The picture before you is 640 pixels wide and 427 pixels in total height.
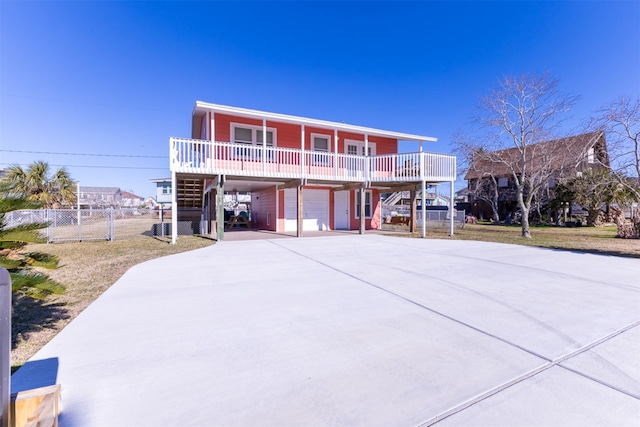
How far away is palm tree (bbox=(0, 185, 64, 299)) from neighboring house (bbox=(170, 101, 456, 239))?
872cm

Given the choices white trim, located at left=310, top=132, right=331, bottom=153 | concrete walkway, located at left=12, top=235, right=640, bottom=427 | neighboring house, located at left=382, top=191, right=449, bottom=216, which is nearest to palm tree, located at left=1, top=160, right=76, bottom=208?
white trim, located at left=310, top=132, right=331, bottom=153

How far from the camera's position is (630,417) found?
190cm

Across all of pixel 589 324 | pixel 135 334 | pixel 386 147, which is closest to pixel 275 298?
pixel 135 334

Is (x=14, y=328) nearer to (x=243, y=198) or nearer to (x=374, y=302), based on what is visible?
(x=374, y=302)

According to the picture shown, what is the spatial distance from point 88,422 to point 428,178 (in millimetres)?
14504

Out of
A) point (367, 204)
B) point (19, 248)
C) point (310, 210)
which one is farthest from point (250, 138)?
point (19, 248)

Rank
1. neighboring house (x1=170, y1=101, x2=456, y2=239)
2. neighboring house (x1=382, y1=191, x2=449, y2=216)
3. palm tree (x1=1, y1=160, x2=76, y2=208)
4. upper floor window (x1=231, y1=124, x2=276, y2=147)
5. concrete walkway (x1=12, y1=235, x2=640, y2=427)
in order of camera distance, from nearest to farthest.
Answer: concrete walkway (x1=12, y1=235, x2=640, y2=427) < neighboring house (x1=170, y1=101, x2=456, y2=239) < upper floor window (x1=231, y1=124, x2=276, y2=147) < palm tree (x1=1, y1=160, x2=76, y2=208) < neighboring house (x1=382, y1=191, x2=449, y2=216)

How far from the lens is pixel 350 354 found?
2.77 m

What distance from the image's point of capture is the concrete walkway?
1.98 m

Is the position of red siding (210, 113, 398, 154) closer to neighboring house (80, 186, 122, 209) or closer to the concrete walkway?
the concrete walkway

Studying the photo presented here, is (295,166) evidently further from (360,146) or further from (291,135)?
(360,146)

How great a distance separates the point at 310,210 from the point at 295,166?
150 inches

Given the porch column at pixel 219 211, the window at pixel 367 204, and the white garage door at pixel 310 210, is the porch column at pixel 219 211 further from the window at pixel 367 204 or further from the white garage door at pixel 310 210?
the window at pixel 367 204

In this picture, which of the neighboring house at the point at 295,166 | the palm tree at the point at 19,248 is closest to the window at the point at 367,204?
the neighboring house at the point at 295,166
